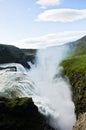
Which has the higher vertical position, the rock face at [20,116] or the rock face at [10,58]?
the rock face at [20,116]

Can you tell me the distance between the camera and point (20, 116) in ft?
A: 226

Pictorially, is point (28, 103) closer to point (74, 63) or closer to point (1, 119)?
point (1, 119)

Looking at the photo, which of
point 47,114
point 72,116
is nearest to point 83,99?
point 72,116

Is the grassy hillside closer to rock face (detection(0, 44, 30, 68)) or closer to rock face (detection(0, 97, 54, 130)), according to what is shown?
rock face (detection(0, 97, 54, 130))

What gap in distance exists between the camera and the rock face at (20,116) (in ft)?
220

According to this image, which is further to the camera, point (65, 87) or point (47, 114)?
point (65, 87)

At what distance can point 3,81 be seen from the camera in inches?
3829

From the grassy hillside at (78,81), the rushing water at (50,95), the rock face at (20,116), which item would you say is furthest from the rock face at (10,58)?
the rock face at (20,116)

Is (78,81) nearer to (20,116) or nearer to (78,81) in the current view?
(78,81)

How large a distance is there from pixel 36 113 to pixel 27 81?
27.3 metres

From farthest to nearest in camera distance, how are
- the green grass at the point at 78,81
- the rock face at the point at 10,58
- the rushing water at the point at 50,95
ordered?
the rock face at the point at 10,58
the green grass at the point at 78,81
the rushing water at the point at 50,95

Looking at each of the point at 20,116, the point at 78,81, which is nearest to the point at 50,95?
the point at 78,81

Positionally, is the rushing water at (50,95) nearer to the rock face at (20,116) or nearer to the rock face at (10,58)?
the rock face at (20,116)

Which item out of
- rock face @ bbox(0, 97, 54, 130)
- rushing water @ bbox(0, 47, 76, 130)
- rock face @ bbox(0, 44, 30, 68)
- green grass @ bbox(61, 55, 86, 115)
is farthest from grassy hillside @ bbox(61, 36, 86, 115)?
rock face @ bbox(0, 44, 30, 68)
